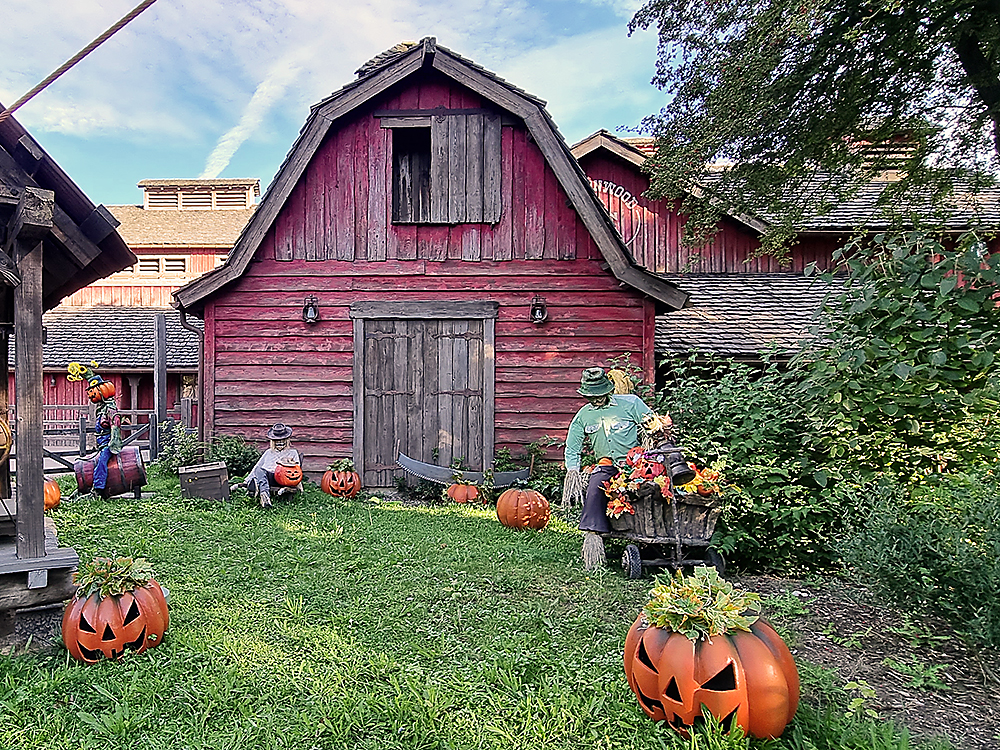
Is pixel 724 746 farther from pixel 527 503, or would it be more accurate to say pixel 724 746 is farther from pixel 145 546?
pixel 145 546

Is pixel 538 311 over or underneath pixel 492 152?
underneath

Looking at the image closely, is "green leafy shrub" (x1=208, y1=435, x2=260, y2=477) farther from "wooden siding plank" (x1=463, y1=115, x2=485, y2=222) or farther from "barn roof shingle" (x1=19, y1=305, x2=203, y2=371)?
"barn roof shingle" (x1=19, y1=305, x2=203, y2=371)

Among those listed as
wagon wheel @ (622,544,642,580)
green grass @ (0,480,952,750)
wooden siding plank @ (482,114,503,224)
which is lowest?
green grass @ (0,480,952,750)

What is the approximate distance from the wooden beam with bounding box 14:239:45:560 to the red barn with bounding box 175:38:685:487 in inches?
216

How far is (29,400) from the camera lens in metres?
3.87

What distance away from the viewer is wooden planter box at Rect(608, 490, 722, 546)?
193 inches

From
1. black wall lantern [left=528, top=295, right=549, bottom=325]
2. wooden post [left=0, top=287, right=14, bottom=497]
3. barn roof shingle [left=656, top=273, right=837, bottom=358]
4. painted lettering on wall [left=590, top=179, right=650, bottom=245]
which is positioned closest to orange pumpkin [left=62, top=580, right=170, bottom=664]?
wooden post [left=0, top=287, right=14, bottom=497]

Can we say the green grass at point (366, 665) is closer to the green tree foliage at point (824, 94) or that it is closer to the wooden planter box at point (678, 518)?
the wooden planter box at point (678, 518)

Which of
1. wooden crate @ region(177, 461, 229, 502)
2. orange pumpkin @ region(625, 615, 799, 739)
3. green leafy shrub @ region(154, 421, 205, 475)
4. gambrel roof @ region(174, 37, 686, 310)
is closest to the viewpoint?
orange pumpkin @ region(625, 615, 799, 739)

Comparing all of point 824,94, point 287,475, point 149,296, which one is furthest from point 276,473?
point 149,296

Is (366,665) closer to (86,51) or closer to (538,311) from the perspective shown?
(86,51)

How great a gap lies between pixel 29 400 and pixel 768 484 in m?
5.32

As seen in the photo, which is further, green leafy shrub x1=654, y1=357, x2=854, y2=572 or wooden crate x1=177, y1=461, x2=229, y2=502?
wooden crate x1=177, y1=461, x2=229, y2=502

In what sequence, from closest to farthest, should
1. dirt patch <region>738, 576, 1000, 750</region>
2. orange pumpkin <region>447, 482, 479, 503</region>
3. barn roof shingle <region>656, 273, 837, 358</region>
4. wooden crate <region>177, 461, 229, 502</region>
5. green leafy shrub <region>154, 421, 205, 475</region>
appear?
1. dirt patch <region>738, 576, 1000, 750</region>
2. wooden crate <region>177, 461, 229, 502</region>
3. orange pumpkin <region>447, 482, 479, 503</region>
4. green leafy shrub <region>154, 421, 205, 475</region>
5. barn roof shingle <region>656, 273, 837, 358</region>
